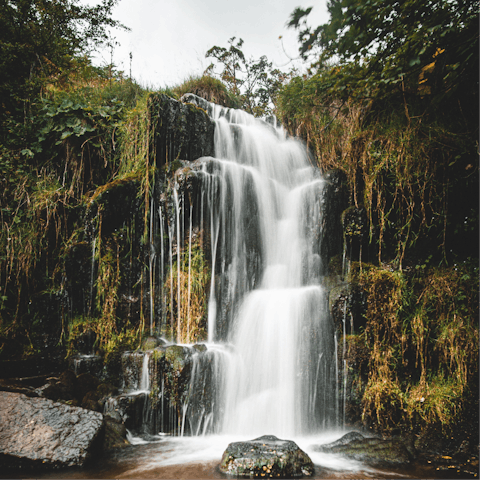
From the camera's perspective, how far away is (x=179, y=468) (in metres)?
3.15

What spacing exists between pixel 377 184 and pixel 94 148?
547cm

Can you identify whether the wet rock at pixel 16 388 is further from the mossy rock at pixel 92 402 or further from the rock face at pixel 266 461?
the rock face at pixel 266 461

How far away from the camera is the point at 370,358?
4.24 m

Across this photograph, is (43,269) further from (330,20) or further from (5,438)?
(330,20)

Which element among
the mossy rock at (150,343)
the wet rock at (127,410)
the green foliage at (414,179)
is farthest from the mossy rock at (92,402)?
the green foliage at (414,179)

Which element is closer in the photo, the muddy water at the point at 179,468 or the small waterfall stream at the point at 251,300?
the muddy water at the point at 179,468

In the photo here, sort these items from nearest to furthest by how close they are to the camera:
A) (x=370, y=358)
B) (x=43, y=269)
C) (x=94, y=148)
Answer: (x=370, y=358), (x=43, y=269), (x=94, y=148)

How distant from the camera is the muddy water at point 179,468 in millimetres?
2928

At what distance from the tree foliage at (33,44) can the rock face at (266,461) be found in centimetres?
742

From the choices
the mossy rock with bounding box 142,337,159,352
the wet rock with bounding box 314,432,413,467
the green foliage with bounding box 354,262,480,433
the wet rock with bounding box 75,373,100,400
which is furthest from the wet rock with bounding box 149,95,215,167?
the wet rock with bounding box 314,432,413,467

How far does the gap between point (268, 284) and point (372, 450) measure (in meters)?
3.05

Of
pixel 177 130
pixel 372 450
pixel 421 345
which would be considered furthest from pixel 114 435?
pixel 177 130

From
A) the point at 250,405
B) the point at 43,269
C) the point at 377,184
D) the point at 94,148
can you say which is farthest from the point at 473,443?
the point at 94,148

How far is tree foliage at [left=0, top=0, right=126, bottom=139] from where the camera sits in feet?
22.7
